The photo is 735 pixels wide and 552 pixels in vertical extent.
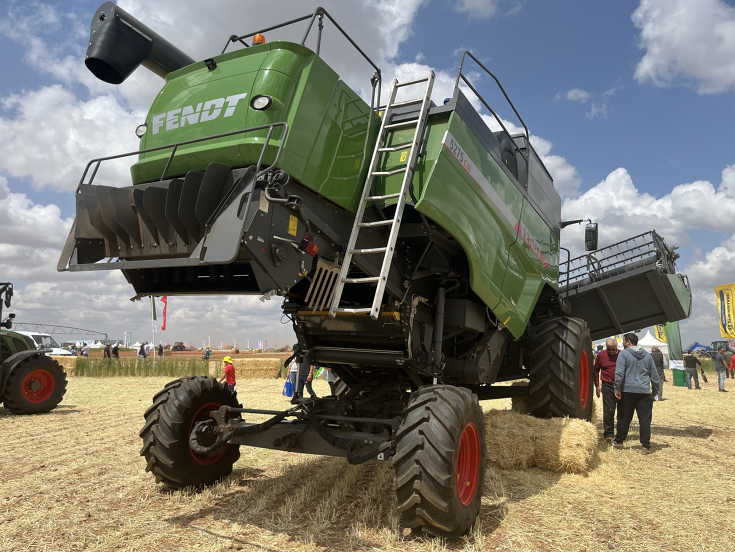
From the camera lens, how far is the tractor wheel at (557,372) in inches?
266

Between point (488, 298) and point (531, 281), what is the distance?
162 cm

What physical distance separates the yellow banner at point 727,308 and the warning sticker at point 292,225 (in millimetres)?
25193

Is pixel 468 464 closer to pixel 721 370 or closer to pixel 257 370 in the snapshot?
pixel 721 370

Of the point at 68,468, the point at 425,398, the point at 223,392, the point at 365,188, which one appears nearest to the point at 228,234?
the point at 365,188

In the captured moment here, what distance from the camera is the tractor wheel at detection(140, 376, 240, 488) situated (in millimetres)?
4723

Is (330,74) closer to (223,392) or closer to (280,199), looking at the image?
(280,199)

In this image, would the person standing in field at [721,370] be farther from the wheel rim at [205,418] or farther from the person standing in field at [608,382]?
the wheel rim at [205,418]

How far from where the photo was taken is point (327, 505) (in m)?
4.46

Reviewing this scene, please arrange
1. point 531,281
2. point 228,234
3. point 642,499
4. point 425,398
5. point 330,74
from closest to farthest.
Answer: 1. point 228,234
2. point 425,398
3. point 330,74
4. point 642,499
5. point 531,281

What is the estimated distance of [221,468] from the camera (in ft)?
17.3

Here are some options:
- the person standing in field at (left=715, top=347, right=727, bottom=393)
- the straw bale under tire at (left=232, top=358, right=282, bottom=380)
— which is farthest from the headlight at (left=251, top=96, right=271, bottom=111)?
the straw bale under tire at (left=232, top=358, right=282, bottom=380)

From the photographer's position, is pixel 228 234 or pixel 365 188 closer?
pixel 228 234

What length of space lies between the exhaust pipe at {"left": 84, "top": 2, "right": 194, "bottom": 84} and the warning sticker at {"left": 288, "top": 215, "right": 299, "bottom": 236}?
2.20 m

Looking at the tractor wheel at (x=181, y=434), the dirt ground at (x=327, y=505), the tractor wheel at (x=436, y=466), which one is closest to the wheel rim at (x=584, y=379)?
the dirt ground at (x=327, y=505)
